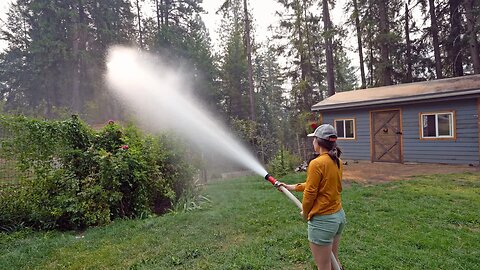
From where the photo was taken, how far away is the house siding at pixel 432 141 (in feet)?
33.8

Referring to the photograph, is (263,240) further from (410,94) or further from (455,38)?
(455,38)

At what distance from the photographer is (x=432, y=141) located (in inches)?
439

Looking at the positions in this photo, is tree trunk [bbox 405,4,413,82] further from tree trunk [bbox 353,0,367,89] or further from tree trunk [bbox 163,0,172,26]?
tree trunk [bbox 163,0,172,26]

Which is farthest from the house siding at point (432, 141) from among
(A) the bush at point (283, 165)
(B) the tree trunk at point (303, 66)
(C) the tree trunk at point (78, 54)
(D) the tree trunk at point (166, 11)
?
(D) the tree trunk at point (166, 11)

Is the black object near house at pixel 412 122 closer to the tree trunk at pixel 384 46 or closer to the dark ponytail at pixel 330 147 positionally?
A: the tree trunk at pixel 384 46

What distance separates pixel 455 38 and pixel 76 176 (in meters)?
18.6

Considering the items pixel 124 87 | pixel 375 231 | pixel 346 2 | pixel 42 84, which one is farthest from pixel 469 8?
pixel 42 84

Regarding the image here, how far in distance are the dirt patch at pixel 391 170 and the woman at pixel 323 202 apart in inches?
282

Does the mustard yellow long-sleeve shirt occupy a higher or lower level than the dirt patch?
higher

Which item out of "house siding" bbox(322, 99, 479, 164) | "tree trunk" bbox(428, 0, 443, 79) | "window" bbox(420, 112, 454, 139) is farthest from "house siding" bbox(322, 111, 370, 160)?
"tree trunk" bbox(428, 0, 443, 79)

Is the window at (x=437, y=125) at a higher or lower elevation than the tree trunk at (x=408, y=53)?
lower

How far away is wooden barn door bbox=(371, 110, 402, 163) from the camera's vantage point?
1212 cm

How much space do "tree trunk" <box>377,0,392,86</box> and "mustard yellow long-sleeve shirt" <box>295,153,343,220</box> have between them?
16385 mm

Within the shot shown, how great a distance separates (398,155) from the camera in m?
12.1
